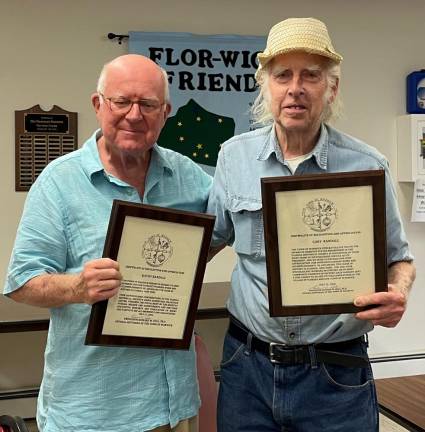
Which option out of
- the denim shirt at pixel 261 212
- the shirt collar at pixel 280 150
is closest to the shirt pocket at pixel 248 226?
the denim shirt at pixel 261 212

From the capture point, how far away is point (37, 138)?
119 inches

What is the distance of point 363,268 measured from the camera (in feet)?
4.57

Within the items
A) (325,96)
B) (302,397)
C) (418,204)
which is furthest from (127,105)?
(418,204)

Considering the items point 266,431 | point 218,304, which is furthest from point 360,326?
point 218,304

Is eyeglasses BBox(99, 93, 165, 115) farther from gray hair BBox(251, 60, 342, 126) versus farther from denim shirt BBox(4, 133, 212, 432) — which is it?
gray hair BBox(251, 60, 342, 126)

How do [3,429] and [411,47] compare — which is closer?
[3,429]

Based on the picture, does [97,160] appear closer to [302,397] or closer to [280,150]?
[280,150]

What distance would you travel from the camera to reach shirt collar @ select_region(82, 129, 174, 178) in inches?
59.0

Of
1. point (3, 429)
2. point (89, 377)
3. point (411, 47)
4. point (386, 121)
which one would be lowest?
point (3, 429)

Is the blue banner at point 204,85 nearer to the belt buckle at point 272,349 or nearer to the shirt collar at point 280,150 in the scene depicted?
the shirt collar at point 280,150

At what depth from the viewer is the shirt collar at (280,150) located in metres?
1.54

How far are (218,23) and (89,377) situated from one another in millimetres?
2295

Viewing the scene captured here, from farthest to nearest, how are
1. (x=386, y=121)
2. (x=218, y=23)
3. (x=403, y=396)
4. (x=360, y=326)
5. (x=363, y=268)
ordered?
(x=386, y=121)
(x=218, y=23)
(x=403, y=396)
(x=360, y=326)
(x=363, y=268)

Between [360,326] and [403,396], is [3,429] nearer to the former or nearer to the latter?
[360,326]
